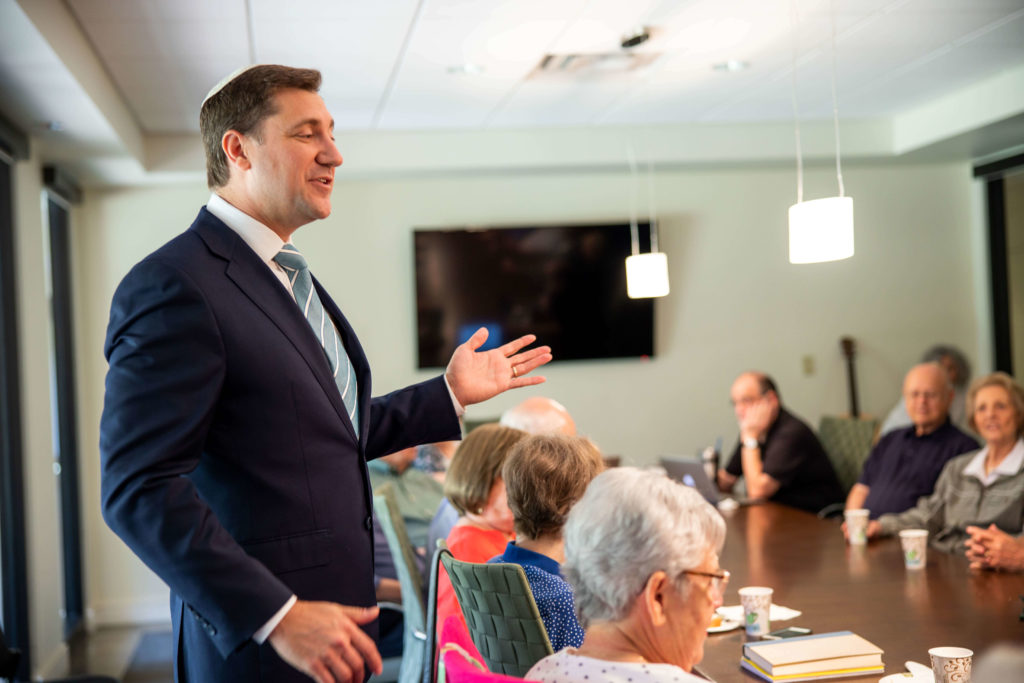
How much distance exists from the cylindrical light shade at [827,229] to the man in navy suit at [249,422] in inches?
76.0

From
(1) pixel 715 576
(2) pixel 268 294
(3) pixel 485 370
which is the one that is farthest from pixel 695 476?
(2) pixel 268 294

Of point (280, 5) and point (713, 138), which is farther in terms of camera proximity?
point (713, 138)

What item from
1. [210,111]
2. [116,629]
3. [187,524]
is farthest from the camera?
[116,629]

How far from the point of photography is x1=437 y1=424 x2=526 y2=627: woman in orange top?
242cm

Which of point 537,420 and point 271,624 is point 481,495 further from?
point 271,624

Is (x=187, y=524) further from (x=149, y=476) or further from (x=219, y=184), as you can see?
(x=219, y=184)

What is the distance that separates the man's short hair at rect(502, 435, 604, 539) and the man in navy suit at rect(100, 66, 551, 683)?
612 millimetres

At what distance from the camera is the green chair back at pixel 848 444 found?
528cm

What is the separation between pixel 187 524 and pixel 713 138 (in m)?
5.07

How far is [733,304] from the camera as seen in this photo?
614 centimetres

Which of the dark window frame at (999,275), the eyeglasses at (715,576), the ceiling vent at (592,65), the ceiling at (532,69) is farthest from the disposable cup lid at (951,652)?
the dark window frame at (999,275)

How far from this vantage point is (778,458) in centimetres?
466

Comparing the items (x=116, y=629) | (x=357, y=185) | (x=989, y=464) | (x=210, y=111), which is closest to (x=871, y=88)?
(x=989, y=464)

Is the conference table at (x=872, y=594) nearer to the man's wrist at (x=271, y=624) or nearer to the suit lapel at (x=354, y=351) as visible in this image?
the suit lapel at (x=354, y=351)
